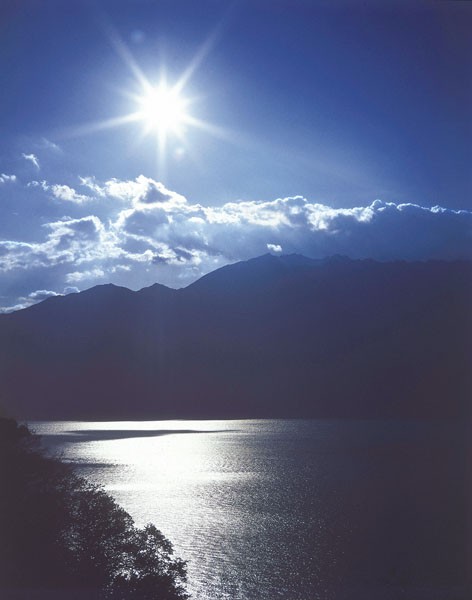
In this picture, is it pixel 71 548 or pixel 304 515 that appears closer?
pixel 71 548

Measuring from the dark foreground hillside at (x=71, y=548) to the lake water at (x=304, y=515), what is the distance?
11.6ft

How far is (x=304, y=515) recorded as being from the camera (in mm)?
54750

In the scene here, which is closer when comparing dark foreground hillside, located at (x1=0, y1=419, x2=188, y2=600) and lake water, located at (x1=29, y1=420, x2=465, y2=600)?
dark foreground hillside, located at (x1=0, y1=419, x2=188, y2=600)

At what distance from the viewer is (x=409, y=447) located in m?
119

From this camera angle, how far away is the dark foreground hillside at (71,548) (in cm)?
3250

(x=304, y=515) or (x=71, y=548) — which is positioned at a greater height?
(x=71, y=548)

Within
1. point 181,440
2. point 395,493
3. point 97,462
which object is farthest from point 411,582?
point 181,440

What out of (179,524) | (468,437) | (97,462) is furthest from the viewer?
(468,437)

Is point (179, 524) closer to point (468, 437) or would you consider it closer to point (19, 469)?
point (19, 469)

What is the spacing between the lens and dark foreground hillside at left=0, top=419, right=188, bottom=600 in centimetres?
3250

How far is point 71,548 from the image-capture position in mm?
35656

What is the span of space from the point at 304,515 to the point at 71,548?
996 inches

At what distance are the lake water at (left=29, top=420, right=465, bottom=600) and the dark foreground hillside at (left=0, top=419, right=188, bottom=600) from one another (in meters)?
3.52

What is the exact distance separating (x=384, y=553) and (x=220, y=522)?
15629 mm
